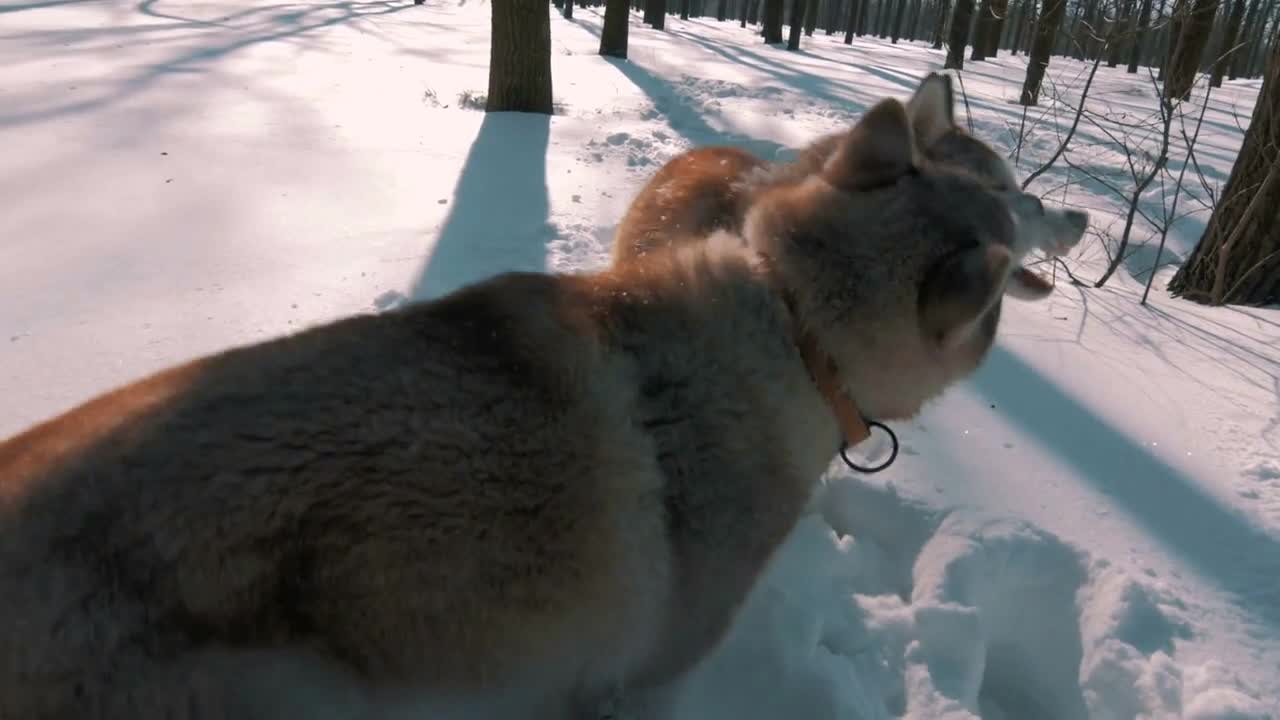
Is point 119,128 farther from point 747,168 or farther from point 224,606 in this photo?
point 224,606

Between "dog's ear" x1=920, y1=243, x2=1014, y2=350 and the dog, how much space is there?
0.35 meters

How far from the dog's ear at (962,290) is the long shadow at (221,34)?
592 centimetres

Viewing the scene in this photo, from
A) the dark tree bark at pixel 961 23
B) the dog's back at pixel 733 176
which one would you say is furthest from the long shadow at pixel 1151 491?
the dark tree bark at pixel 961 23

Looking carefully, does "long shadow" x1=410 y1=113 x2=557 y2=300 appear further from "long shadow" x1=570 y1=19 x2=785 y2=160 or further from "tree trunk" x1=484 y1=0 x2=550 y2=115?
"long shadow" x1=570 y1=19 x2=785 y2=160

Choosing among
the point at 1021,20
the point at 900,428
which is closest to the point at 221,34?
the point at 900,428

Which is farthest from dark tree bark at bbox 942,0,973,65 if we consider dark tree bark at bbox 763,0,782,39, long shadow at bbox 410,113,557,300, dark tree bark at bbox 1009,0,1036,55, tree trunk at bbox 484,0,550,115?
long shadow at bbox 410,113,557,300

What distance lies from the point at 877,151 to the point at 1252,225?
4.57m

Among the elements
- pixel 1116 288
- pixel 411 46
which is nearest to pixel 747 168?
pixel 1116 288

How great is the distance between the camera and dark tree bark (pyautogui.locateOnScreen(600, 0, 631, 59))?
1174cm

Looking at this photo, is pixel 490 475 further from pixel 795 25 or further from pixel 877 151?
pixel 795 25

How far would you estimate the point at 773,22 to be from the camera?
1886cm

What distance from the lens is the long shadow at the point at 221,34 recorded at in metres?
5.50

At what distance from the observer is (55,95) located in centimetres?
582

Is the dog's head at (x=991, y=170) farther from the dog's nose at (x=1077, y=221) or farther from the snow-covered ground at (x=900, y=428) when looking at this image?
the snow-covered ground at (x=900, y=428)
